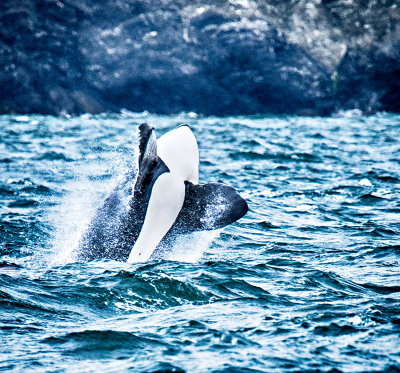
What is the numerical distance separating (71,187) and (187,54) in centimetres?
6401

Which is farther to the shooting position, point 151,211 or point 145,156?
point 145,156

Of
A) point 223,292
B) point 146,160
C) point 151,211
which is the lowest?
point 223,292

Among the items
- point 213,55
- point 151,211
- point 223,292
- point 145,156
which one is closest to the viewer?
point 223,292

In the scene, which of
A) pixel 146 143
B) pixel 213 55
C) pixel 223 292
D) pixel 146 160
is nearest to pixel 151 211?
pixel 146 160

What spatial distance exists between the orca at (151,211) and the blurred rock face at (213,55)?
66477 mm

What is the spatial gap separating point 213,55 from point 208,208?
70.5 m

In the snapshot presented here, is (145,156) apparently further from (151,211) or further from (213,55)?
(213,55)

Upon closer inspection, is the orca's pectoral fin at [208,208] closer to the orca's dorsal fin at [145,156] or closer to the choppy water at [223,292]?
the choppy water at [223,292]

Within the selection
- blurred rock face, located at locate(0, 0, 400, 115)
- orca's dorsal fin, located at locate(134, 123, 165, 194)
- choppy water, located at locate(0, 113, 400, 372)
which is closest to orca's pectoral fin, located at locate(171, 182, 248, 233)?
choppy water, located at locate(0, 113, 400, 372)

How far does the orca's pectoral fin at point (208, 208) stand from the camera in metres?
8.48

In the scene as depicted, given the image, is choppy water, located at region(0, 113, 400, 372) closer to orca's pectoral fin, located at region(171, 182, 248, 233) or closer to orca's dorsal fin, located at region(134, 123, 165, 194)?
orca's pectoral fin, located at region(171, 182, 248, 233)

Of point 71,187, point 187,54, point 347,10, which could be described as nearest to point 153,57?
point 187,54

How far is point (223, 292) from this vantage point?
24.0 ft

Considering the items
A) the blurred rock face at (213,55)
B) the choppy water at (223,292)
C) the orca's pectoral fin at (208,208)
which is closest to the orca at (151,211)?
the orca's pectoral fin at (208,208)
